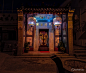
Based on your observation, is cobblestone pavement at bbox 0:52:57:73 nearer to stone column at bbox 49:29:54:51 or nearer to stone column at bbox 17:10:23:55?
stone column at bbox 17:10:23:55

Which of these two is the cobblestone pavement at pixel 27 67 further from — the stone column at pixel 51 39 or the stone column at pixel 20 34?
the stone column at pixel 51 39

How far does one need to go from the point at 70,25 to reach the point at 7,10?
11472 millimetres

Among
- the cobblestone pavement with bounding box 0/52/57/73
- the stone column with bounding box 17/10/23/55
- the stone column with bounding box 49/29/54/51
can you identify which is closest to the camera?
the cobblestone pavement with bounding box 0/52/57/73

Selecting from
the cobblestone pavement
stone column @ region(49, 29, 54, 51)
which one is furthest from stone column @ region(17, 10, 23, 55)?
stone column @ region(49, 29, 54, 51)

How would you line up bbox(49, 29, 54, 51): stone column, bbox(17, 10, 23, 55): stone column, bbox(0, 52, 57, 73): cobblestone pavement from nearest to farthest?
bbox(0, 52, 57, 73): cobblestone pavement → bbox(17, 10, 23, 55): stone column → bbox(49, 29, 54, 51): stone column

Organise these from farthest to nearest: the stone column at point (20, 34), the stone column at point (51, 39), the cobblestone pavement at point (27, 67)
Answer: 1. the stone column at point (51, 39)
2. the stone column at point (20, 34)
3. the cobblestone pavement at point (27, 67)

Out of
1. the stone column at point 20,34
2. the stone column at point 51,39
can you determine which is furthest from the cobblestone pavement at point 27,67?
the stone column at point 51,39

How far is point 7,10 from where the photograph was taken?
527 inches

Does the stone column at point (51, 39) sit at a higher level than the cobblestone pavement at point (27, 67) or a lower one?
higher

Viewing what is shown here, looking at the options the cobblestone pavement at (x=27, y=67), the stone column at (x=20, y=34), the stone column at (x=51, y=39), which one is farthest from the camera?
the stone column at (x=51, y=39)

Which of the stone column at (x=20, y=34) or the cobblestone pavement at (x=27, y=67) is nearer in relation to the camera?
the cobblestone pavement at (x=27, y=67)

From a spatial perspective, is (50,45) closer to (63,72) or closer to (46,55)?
(46,55)

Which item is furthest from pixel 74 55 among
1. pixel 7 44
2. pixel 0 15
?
pixel 0 15

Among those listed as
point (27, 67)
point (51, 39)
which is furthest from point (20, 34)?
point (51, 39)
